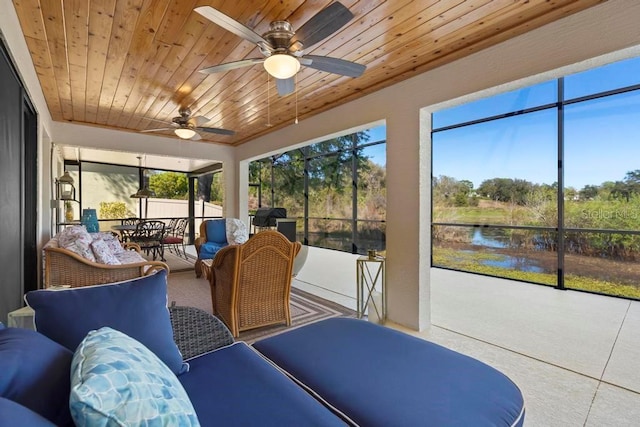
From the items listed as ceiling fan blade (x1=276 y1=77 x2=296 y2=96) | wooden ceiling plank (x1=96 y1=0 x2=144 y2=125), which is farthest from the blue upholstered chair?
ceiling fan blade (x1=276 y1=77 x2=296 y2=96)

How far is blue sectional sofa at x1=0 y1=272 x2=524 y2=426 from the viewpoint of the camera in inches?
29.4

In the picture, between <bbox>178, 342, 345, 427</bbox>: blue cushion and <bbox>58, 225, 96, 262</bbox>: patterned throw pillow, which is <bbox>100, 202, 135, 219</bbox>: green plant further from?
<bbox>178, 342, 345, 427</bbox>: blue cushion

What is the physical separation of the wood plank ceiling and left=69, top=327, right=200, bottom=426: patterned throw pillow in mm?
2108

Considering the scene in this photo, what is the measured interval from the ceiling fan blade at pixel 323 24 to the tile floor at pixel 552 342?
2539 millimetres

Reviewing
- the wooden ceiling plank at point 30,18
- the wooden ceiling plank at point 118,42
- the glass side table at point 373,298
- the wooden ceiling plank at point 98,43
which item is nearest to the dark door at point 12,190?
the wooden ceiling plank at point 30,18

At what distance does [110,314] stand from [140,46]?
7.52 feet

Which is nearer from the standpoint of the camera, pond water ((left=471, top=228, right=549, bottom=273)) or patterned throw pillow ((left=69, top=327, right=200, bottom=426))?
patterned throw pillow ((left=69, top=327, right=200, bottom=426))

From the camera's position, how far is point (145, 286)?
1489mm

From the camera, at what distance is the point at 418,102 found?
10.0 ft

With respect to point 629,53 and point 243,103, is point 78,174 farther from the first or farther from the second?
point 629,53

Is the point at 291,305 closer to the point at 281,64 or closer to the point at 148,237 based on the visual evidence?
the point at 281,64

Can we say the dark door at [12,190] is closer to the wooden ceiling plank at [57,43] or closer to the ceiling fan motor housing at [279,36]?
the wooden ceiling plank at [57,43]

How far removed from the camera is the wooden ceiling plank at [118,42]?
2.10 m

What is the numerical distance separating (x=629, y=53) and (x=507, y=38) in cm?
76
